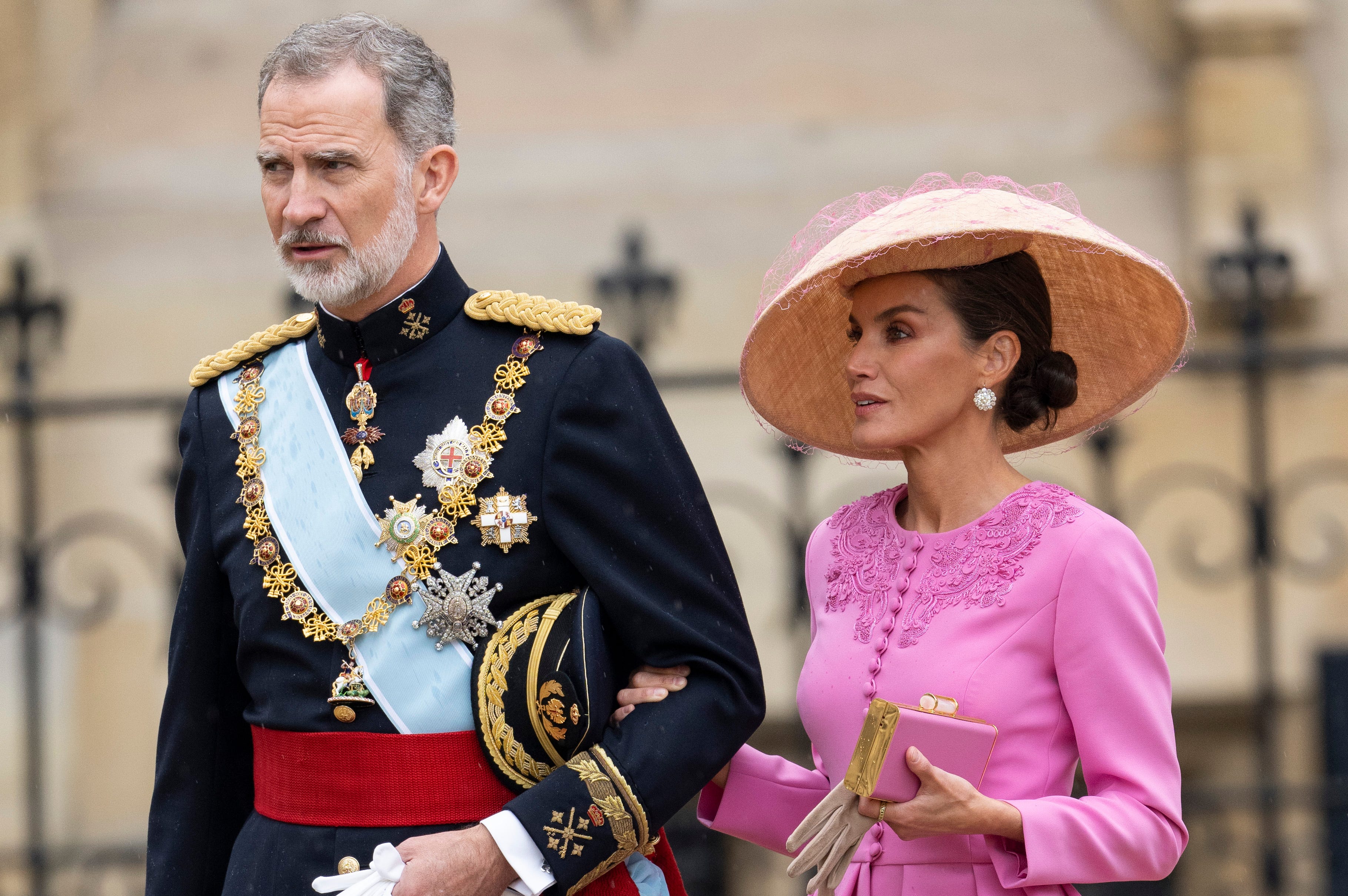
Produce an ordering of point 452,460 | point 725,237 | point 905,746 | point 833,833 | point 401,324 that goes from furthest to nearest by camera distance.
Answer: point 725,237 < point 401,324 < point 452,460 < point 833,833 < point 905,746

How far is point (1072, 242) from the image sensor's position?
2.26m

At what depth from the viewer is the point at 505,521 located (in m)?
2.12

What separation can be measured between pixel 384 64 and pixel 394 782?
97cm

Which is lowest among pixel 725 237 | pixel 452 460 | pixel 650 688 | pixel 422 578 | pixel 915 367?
pixel 650 688

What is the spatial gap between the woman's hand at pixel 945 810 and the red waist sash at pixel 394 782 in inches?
16.7

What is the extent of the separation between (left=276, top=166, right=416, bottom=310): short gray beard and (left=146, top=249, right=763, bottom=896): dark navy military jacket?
0.08m

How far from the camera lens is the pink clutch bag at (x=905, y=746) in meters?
1.93

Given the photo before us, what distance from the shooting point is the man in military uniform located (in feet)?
6.73

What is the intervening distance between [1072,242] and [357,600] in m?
1.10

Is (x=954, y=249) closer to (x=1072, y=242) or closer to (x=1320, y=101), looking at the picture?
(x=1072, y=242)

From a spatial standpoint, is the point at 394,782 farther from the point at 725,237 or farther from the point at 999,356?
the point at 725,237

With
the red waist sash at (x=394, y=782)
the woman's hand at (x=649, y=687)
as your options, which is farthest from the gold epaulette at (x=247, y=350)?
the woman's hand at (x=649, y=687)

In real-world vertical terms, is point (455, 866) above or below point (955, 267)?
below

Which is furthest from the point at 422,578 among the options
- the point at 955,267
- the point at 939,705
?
the point at 955,267
